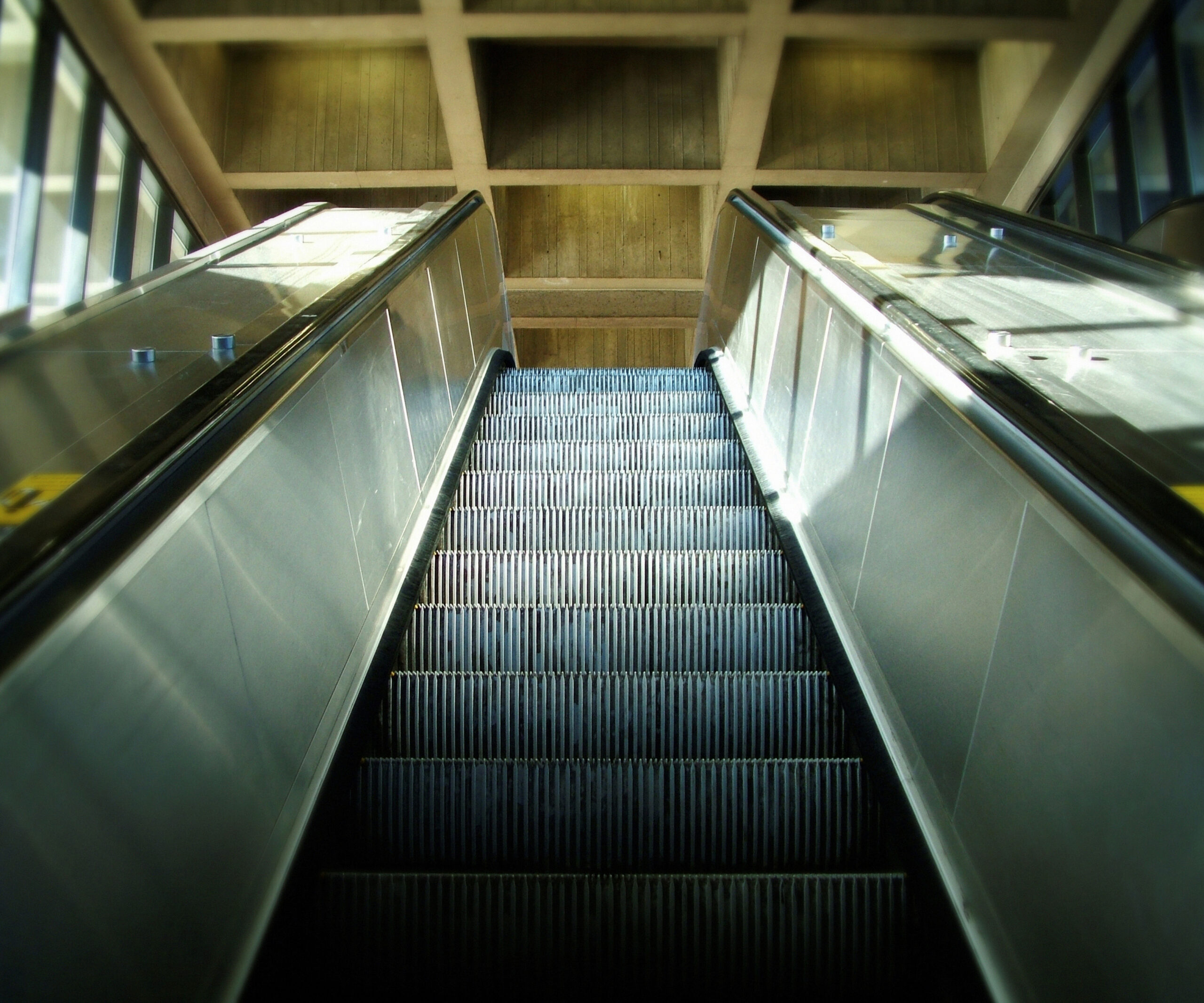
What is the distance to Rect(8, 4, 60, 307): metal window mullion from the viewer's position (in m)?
7.78

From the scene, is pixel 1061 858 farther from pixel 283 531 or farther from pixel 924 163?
pixel 924 163

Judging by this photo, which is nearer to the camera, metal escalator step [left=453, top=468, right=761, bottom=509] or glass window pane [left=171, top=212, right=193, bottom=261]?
metal escalator step [left=453, top=468, right=761, bottom=509]

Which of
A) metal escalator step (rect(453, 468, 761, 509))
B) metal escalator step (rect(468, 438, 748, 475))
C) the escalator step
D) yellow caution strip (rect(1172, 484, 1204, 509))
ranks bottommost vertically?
the escalator step

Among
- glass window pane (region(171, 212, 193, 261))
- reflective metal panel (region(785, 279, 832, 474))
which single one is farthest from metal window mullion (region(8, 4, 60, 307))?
reflective metal panel (region(785, 279, 832, 474))

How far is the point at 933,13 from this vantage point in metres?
8.30

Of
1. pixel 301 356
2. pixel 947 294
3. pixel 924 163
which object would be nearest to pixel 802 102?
pixel 924 163

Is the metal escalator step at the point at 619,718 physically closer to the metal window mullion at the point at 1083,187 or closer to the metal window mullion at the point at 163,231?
the metal window mullion at the point at 1083,187

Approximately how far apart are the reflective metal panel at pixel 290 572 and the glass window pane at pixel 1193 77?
8156mm

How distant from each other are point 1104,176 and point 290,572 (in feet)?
32.2

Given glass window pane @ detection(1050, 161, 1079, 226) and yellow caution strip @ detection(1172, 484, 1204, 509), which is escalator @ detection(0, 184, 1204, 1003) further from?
glass window pane @ detection(1050, 161, 1079, 226)

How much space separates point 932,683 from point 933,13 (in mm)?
8226

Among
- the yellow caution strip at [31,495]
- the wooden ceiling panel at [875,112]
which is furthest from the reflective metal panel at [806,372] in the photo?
the wooden ceiling panel at [875,112]

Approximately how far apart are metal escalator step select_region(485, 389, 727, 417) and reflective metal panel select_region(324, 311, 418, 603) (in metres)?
1.77

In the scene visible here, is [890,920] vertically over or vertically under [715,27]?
under
